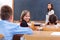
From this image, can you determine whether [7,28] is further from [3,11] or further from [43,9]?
[43,9]

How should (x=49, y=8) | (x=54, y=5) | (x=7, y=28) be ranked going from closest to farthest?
1. (x=7, y=28)
2. (x=49, y=8)
3. (x=54, y=5)

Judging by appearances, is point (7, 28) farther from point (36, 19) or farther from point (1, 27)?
point (36, 19)

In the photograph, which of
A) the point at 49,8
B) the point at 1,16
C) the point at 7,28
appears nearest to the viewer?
the point at 7,28

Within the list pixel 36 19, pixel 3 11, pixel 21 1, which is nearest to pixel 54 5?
pixel 36 19

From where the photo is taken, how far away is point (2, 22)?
209cm

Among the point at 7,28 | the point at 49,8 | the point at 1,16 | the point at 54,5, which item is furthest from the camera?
the point at 54,5

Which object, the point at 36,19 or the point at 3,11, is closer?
the point at 3,11

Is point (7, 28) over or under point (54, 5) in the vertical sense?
under

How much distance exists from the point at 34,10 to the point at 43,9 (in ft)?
1.20

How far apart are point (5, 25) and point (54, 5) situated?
504cm

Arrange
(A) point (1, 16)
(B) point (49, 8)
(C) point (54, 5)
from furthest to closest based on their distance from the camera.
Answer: (C) point (54, 5) → (B) point (49, 8) → (A) point (1, 16)

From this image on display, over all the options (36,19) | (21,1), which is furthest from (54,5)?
(21,1)

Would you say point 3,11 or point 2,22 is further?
point 3,11

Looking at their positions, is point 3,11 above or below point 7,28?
above
